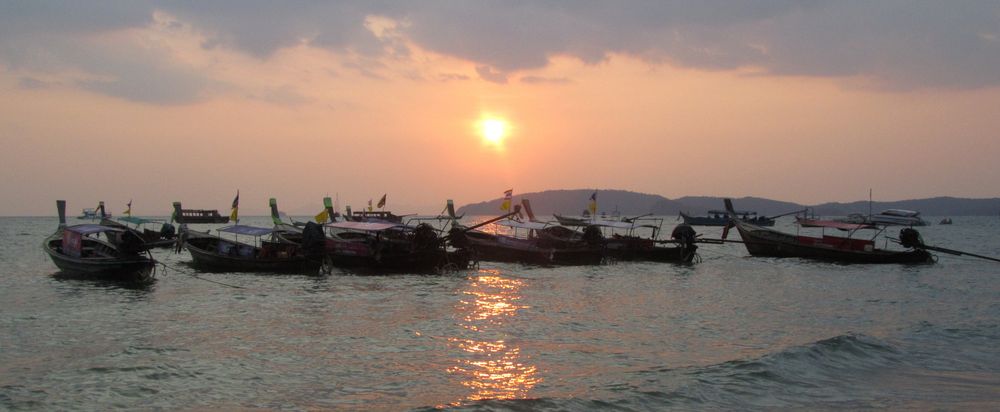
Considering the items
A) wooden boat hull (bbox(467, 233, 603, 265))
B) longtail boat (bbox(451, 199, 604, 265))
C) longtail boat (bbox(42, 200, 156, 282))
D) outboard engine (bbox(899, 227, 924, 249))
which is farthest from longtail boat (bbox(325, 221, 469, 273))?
outboard engine (bbox(899, 227, 924, 249))

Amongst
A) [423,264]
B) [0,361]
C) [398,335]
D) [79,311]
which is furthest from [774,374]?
[423,264]

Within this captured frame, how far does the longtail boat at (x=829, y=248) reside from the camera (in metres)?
43.6

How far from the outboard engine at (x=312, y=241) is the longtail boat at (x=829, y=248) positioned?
100ft

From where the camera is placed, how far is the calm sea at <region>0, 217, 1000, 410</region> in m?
12.3

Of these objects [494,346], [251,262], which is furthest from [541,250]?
[494,346]

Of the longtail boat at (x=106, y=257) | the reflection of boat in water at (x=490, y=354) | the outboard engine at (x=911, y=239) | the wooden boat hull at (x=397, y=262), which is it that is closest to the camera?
the reflection of boat in water at (x=490, y=354)

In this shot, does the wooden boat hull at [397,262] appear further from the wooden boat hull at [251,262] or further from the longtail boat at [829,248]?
the longtail boat at [829,248]

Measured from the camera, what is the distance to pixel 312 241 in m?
33.7

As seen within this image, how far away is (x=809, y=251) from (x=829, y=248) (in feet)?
4.94

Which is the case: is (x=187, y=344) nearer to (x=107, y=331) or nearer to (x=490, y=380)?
(x=107, y=331)

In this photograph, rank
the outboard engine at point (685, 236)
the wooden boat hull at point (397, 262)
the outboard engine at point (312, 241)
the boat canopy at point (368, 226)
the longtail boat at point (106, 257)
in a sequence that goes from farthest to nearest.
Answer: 1. the outboard engine at point (685, 236)
2. the boat canopy at point (368, 226)
3. the wooden boat hull at point (397, 262)
4. the outboard engine at point (312, 241)
5. the longtail boat at point (106, 257)

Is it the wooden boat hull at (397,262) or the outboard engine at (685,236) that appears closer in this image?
the wooden boat hull at (397,262)

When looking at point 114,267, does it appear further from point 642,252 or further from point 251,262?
point 642,252

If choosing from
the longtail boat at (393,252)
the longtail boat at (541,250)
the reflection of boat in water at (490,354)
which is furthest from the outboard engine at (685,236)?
the reflection of boat in water at (490,354)
